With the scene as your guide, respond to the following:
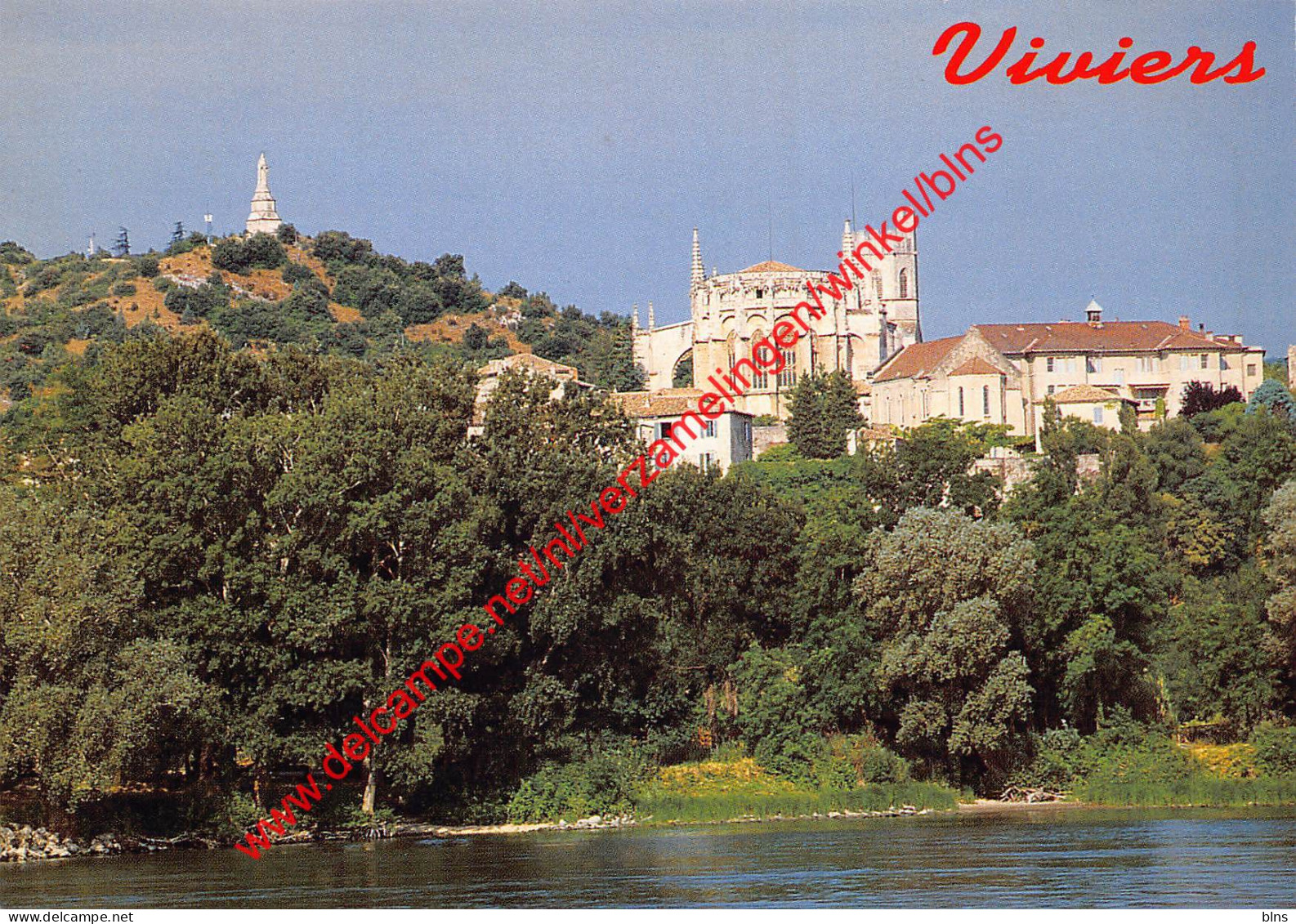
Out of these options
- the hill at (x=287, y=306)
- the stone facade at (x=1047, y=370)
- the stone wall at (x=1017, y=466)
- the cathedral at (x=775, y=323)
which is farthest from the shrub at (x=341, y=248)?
the stone wall at (x=1017, y=466)

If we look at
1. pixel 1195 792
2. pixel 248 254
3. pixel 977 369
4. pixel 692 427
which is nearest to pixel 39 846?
pixel 1195 792

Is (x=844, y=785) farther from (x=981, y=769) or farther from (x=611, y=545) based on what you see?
(x=611, y=545)

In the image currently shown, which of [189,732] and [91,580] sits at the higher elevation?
[91,580]

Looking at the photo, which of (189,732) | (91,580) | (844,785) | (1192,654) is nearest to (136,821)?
(189,732)

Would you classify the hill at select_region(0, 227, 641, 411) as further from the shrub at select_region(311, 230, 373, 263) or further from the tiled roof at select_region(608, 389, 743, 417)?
the tiled roof at select_region(608, 389, 743, 417)

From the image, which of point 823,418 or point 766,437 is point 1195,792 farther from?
point 766,437
